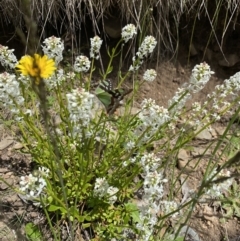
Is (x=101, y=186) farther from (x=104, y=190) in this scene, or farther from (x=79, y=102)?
(x=79, y=102)

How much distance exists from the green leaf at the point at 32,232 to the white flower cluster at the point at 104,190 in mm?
371

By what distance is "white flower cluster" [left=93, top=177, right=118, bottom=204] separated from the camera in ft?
6.05

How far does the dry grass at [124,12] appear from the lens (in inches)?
107

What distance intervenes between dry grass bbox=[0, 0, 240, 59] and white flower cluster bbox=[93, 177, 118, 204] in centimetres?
121

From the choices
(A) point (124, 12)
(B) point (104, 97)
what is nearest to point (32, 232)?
(B) point (104, 97)

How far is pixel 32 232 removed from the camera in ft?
6.68

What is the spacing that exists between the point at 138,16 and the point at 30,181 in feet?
5.45

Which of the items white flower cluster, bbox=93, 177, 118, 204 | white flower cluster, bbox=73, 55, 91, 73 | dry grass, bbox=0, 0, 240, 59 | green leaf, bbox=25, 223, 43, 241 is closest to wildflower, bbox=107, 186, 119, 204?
white flower cluster, bbox=93, 177, 118, 204

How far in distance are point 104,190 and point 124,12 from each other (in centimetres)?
148

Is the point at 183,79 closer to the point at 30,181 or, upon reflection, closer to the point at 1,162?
the point at 1,162

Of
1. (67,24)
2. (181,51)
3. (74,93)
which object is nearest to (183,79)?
(181,51)

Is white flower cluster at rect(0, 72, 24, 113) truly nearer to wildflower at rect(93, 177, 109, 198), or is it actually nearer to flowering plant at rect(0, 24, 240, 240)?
flowering plant at rect(0, 24, 240, 240)

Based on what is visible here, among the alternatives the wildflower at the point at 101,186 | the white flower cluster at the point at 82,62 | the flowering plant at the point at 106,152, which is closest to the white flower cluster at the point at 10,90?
the flowering plant at the point at 106,152

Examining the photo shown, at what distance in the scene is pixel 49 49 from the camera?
5.76 feet
